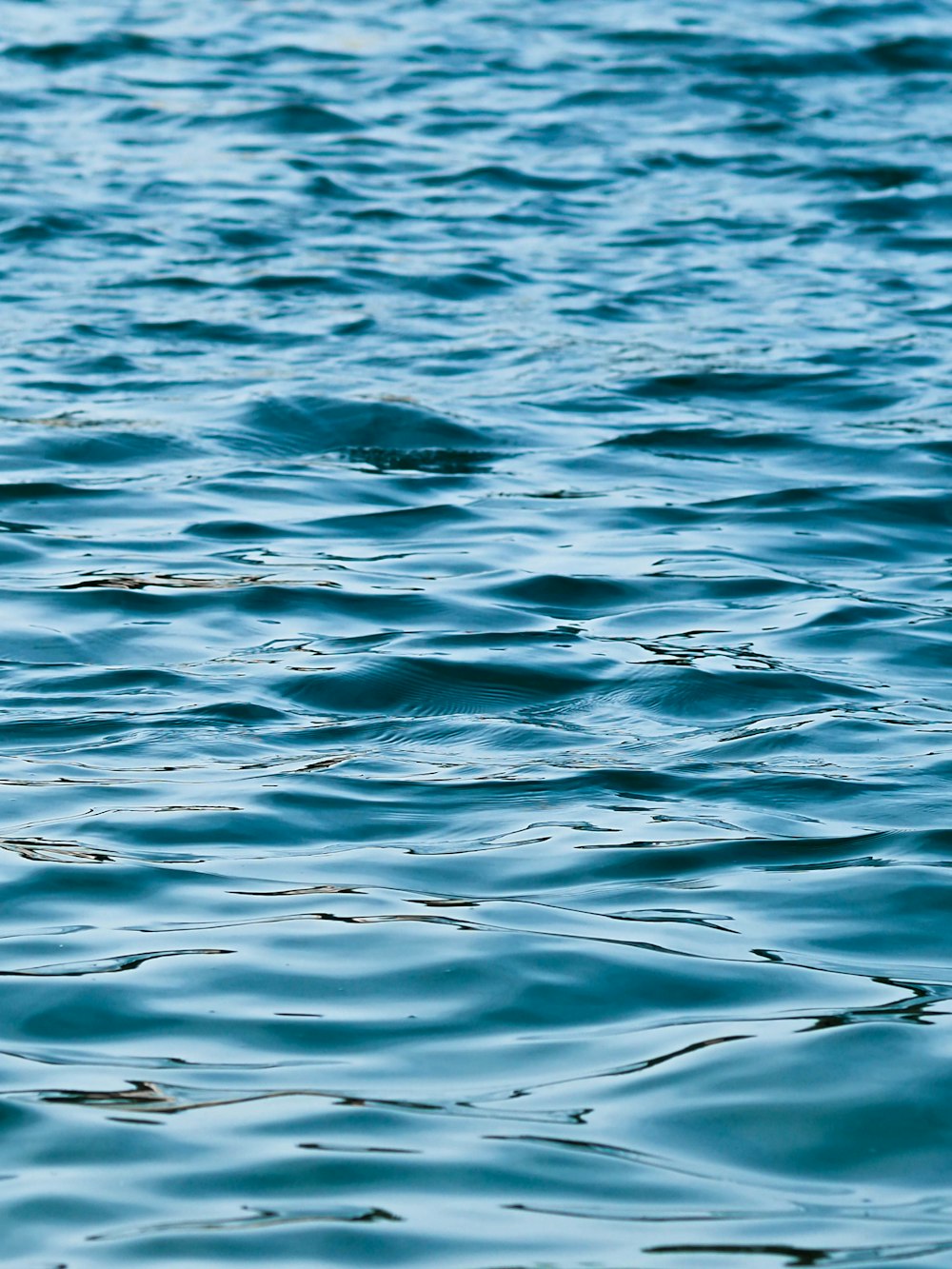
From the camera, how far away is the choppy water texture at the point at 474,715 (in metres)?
2.58

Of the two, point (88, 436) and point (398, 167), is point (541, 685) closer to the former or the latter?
point (88, 436)

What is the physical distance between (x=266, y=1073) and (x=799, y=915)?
1.03m

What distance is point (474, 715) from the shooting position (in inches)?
175

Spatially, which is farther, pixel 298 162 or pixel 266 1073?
pixel 298 162

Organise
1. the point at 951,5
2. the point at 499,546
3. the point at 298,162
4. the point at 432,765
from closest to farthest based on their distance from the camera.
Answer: the point at 432,765
the point at 499,546
the point at 298,162
the point at 951,5

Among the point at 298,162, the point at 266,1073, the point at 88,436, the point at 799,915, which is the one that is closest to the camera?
the point at 266,1073

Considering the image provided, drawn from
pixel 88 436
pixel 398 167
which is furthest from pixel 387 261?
pixel 88 436

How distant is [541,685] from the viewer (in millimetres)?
4602

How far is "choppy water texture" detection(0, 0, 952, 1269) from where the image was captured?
2582mm

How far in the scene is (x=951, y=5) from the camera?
14.6m

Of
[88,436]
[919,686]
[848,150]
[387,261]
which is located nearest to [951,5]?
[848,150]

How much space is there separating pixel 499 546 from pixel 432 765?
1734 mm

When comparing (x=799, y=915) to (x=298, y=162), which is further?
(x=298, y=162)

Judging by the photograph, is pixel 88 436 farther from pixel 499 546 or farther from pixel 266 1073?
pixel 266 1073
